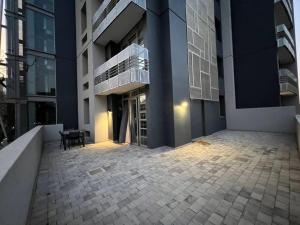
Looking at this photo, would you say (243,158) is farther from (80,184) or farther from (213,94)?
(213,94)

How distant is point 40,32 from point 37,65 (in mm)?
2605

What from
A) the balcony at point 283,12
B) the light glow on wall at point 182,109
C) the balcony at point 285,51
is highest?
the balcony at point 283,12

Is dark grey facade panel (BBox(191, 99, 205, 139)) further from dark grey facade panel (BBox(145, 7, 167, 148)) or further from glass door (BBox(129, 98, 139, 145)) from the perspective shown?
glass door (BBox(129, 98, 139, 145))

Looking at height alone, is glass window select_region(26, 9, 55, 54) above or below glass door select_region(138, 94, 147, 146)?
above

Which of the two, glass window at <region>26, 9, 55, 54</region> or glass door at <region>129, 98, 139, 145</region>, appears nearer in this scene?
glass door at <region>129, 98, 139, 145</region>

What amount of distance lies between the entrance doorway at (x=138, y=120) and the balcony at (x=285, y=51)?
11.0m

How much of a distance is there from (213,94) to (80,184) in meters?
10.2

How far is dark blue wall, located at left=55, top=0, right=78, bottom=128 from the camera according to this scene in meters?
11.6

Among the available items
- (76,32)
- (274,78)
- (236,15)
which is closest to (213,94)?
(274,78)

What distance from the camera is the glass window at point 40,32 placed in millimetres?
10852

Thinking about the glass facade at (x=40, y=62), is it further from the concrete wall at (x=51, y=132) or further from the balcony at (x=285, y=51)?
the balcony at (x=285, y=51)

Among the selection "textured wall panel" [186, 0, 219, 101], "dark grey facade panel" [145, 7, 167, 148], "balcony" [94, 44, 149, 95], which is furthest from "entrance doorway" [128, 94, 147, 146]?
"textured wall panel" [186, 0, 219, 101]

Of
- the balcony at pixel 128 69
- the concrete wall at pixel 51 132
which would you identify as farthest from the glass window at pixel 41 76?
→ the balcony at pixel 128 69

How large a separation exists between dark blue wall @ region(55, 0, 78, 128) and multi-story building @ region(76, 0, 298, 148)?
705 mm
